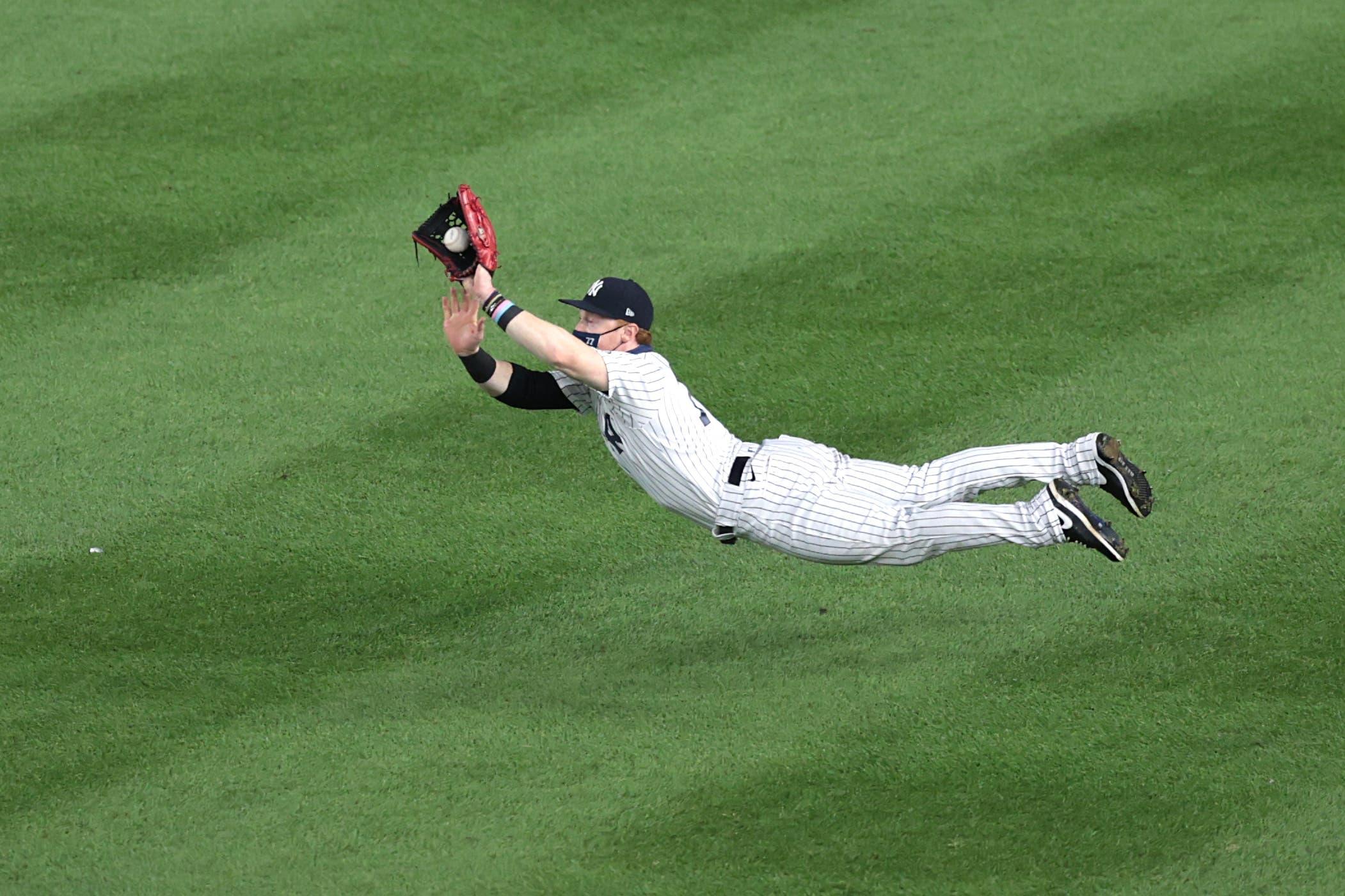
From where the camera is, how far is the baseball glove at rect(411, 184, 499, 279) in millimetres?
5840

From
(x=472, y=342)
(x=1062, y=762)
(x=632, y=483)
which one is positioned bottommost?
(x=1062, y=762)

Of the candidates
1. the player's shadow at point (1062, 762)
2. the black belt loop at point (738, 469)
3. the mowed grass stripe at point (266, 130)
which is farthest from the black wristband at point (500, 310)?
the mowed grass stripe at point (266, 130)

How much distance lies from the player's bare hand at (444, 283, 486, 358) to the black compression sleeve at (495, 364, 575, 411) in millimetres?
290

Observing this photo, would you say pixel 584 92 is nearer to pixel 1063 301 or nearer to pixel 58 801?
pixel 1063 301

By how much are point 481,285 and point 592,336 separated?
50cm

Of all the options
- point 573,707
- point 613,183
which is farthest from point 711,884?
point 613,183

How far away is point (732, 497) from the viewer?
19.7 feet

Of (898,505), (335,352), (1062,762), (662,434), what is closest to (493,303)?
(662,434)

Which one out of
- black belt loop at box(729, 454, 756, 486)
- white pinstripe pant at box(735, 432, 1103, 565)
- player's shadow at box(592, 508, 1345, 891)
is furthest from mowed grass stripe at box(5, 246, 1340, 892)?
black belt loop at box(729, 454, 756, 486)

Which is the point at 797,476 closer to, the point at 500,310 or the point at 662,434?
the point at 662,434

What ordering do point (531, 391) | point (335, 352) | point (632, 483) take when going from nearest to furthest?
1. point (531, 391)
2. point (632, 483)
3. point (335, 352)

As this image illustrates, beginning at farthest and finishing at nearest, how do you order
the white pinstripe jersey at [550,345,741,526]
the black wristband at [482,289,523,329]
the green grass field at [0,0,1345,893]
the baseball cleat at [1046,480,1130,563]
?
the white pinstripe jersey at [550,345,741,526]
the baseball cleat at [1046,480,1130,563]
the black wristband at [482,289,523,329]
the green grass field at [0,0,1345,893]

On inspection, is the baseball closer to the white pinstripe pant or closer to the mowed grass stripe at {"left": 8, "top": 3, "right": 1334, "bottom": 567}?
the white pinstripe pant

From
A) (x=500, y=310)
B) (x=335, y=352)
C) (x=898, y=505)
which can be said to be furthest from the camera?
(x=335, y=352)
